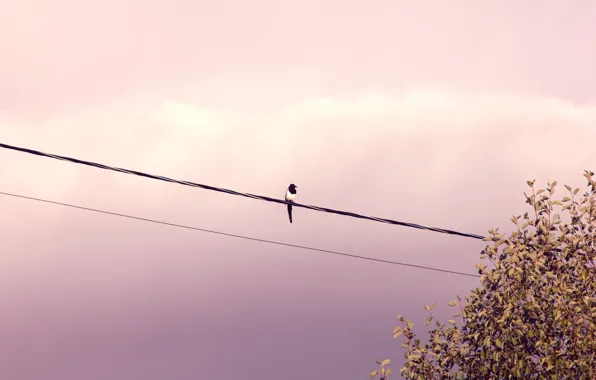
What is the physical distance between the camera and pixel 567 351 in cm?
2012

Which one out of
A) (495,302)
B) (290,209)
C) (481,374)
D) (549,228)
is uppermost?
(290,209)

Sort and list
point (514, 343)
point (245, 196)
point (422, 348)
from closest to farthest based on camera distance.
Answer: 1. point (245, 196)
2. point (514, 343)
3. point (422, 348)

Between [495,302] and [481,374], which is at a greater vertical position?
[495,302]

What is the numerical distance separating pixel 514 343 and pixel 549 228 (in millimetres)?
2866

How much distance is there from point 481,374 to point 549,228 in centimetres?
398

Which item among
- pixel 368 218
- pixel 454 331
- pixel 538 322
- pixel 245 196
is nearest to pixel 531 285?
pixel 538 322

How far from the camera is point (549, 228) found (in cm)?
2111

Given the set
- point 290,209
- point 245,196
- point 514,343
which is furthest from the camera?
point 290,209

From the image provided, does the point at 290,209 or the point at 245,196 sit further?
the point at 290,209

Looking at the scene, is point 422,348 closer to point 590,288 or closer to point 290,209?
point 590,288

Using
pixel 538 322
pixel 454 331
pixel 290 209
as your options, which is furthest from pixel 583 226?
pixel 290 209

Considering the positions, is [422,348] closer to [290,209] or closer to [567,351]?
[567,351]

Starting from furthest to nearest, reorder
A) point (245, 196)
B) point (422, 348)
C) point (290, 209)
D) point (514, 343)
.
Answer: point (290, 209) → point (422, 348) → point (514, 343) → point (245, 196)

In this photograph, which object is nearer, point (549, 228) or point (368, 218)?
point (368, 218)
